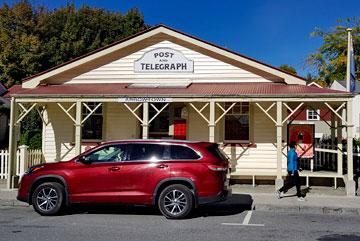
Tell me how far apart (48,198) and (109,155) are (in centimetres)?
162

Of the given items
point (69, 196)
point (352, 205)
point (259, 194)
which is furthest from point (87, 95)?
point (352, 205)

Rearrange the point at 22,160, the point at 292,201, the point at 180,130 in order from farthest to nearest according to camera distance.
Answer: the point at 180,130, the point at 22,160, the point at 292,201

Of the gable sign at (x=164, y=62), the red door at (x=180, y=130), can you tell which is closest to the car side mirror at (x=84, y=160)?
the red door at (x=180, y=130)

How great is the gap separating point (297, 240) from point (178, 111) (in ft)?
32.0

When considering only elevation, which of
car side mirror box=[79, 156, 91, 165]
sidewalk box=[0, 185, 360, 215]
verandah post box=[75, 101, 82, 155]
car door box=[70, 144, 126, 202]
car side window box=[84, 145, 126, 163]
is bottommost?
sidewalk box=[0, 185, 360, 215]

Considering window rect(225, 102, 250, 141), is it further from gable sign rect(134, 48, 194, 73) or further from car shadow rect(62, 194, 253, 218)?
car shadow rect(62, 194, 253, 218)

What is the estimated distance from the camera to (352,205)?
11.6 m

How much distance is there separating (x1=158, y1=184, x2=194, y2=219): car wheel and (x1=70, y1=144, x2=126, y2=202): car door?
1016 mm

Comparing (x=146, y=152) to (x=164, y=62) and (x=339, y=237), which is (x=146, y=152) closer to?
(x=339, y=237)

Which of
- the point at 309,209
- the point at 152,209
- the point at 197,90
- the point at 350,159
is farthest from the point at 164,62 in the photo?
the point at 309,209

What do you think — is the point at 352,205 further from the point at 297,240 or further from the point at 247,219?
the point at 297,240

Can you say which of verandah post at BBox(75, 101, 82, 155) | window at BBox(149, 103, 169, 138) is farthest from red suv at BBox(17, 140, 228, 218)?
window at BBox(149, 103, 169, 138)

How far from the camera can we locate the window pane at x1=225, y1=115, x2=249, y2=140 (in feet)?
54.4

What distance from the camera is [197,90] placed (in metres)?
15.3
